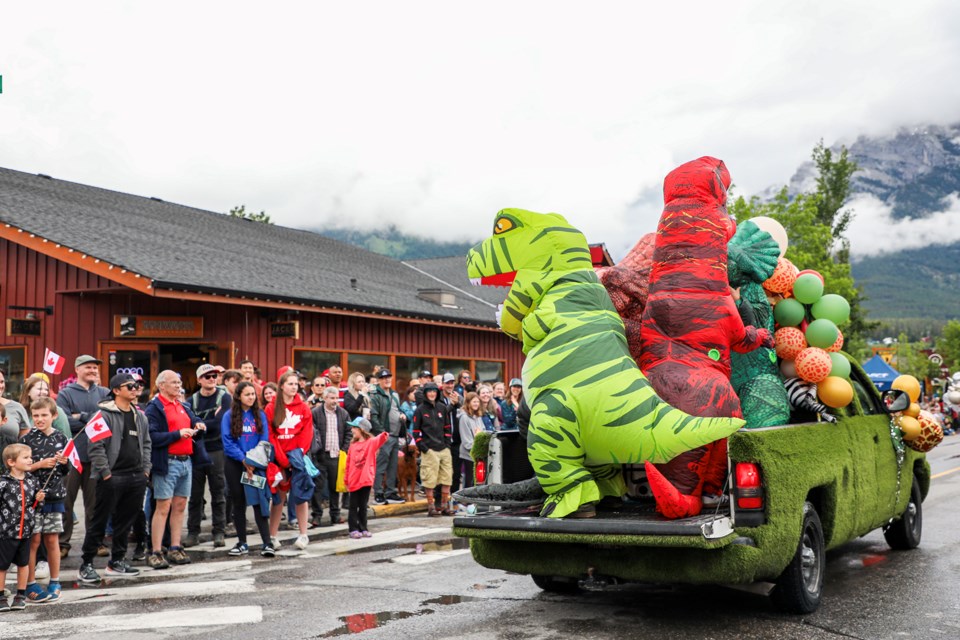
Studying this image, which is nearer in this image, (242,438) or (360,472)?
(242,438)

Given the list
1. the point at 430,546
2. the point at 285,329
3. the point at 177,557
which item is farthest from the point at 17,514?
the point at 285,329

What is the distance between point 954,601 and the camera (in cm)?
648

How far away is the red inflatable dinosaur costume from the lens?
5.94m

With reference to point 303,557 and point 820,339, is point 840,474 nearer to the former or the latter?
point 820,339

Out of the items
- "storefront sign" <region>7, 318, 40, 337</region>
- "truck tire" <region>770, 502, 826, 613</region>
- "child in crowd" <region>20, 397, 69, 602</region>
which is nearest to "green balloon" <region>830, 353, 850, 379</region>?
"truck tire" <region>770, 502, 826, 613</region>

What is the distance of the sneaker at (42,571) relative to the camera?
7.92 meters

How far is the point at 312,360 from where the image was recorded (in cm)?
1711

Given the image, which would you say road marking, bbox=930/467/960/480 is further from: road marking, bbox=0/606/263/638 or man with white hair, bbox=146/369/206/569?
road marking, bbox=0/606/263/638

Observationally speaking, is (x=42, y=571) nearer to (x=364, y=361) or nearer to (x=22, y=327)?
(x=22, y=327)

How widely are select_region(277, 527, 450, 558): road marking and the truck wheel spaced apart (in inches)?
Result: 116

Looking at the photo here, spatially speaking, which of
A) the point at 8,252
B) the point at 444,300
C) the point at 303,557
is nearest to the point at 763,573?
the point at 303,557

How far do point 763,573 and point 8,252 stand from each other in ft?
47.8

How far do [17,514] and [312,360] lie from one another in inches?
407

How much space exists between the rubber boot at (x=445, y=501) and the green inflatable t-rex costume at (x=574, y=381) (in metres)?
6.65
